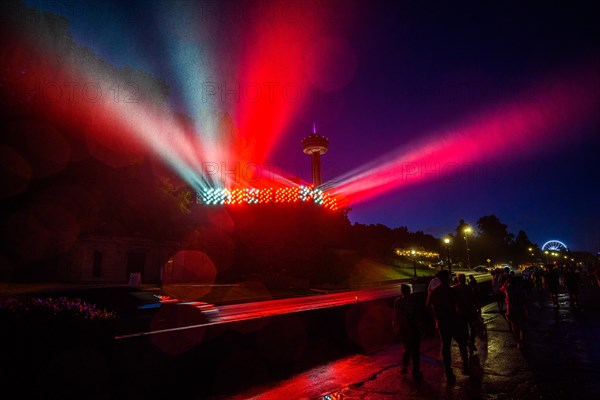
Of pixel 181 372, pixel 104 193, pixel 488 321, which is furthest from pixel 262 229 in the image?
pixel 181 372

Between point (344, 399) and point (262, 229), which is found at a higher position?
point (262, 229)

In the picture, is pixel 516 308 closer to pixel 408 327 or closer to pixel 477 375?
pixel 477 375

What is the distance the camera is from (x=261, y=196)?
53219mm

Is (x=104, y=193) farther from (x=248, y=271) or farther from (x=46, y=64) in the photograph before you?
(x=248, y=271)

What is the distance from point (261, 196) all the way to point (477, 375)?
47.8 meters

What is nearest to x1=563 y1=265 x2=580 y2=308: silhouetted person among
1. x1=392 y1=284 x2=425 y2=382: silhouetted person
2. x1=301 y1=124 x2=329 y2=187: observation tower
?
x1=392 y1=284 x2=425 y2=382: silhouetted person

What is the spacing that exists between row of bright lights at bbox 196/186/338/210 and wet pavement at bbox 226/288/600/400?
43629 mm

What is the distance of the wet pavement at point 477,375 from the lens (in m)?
5.54

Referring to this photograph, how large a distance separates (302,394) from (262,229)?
4314 cm

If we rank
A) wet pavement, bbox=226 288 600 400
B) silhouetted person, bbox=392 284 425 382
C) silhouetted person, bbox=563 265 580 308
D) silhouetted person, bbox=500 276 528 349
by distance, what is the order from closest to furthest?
wet pavement, bbox=226 288 600 400
silhouetted person, bbox=392 284 425 382
silhouetted person, bbox=500 276 528 349
silhouetted person, bbox=563 265 580 308

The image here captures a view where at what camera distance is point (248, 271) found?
40.9 meters

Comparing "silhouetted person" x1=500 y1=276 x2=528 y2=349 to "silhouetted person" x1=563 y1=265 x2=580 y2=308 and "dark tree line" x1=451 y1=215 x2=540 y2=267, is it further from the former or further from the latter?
"dark tree line" x1=451 y1=215 x2=540 y2=267

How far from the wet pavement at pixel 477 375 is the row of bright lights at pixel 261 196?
43629 millimetres

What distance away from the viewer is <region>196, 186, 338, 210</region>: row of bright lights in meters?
50.5
